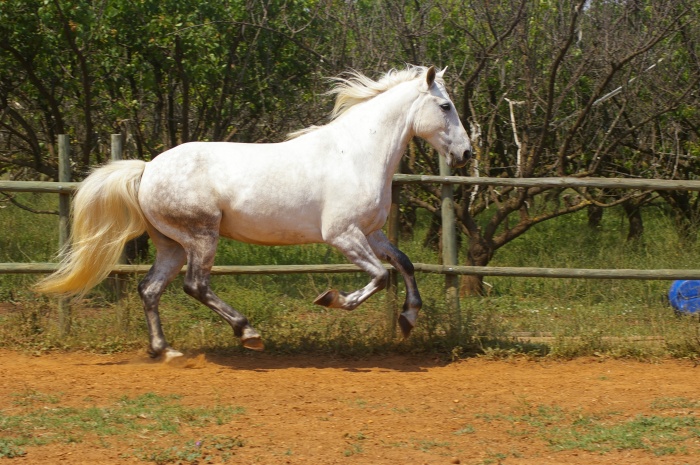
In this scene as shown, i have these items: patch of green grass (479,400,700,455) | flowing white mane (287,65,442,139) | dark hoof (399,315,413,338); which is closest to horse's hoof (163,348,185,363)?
dark hoof (399,315,413,338)

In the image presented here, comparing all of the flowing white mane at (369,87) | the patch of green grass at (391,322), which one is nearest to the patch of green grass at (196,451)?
the patch of green grass at (391,322)

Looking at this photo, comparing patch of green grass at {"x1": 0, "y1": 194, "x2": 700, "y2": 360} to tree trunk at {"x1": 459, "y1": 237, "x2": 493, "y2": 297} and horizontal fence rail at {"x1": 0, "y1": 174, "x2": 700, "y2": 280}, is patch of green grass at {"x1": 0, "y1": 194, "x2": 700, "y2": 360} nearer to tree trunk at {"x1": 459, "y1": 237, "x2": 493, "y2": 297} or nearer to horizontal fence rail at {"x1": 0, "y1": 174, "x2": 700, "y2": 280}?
tree trunk at {"x1": 459, "y1": 237, "x2": 493, "y2": 297}

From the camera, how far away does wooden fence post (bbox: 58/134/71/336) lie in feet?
22.7

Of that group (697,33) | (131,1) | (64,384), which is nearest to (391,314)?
(64,384)

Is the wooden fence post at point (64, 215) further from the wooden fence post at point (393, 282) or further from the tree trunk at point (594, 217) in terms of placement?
the tree trunk at point (594, 217)

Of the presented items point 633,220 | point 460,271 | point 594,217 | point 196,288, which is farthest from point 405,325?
point 594,217

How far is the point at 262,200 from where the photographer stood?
6.18 meters

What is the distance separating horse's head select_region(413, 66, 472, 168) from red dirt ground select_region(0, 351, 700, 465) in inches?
62.4

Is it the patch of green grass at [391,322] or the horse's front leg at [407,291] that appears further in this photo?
the patch of green grass at [391,322]

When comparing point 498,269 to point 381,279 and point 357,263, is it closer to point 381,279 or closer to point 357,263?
→ point 381,279

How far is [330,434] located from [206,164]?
2.41 m

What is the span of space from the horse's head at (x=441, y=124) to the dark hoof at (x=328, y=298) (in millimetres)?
1343

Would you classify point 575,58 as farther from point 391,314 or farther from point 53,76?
point 53,76

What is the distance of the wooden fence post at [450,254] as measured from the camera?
22.3 ft
